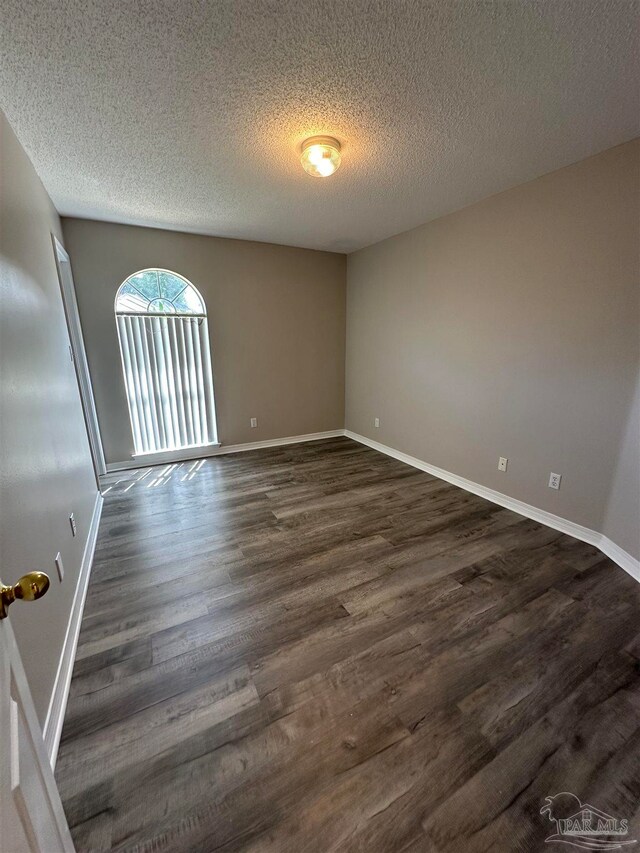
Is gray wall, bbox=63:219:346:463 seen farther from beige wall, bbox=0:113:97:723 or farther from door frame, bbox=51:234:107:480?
beige wall, bbox=0:113:97:723

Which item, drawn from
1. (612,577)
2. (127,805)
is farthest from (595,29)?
(127,805)

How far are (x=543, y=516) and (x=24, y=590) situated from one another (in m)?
3.07

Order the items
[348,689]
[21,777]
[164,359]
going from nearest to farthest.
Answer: [21,777] → [348,689] → [164,359]

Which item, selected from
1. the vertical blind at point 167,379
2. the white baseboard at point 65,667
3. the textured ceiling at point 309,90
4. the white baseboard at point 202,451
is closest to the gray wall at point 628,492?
the textured ceiling at point 309,90

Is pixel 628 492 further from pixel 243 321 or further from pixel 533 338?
pixel 243 321

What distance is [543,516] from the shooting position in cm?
265

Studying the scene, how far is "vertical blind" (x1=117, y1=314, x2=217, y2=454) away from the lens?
3.63m

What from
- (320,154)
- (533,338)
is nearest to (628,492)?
(533,338)

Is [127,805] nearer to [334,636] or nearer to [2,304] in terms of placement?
[334,636]

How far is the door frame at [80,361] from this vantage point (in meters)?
2.96

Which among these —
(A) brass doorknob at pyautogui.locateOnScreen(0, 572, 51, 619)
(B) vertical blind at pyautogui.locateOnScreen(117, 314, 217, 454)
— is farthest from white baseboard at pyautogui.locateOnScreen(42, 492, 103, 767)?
(B) vertical blind at pyautogui.locateOnScreen(117, 314, 217, 454)

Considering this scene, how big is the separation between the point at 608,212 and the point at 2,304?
3.19 metres

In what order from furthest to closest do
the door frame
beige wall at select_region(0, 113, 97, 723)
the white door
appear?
the door frame → beige wall at select_region(0, 113, 97, 723) → the white door

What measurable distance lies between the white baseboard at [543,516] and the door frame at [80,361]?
326cm
